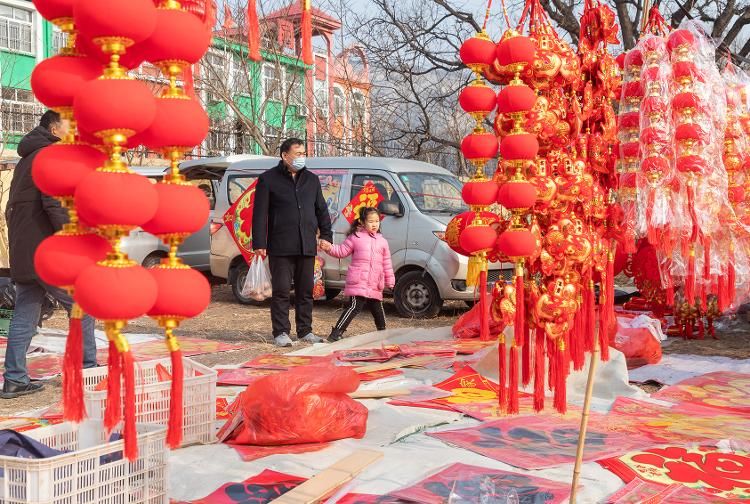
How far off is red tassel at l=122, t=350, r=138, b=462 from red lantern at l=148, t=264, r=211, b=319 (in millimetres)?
115

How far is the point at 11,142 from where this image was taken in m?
16.2

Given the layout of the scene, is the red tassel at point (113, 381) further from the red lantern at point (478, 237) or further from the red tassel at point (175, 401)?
Answer: the red lantern at point (478, 237)

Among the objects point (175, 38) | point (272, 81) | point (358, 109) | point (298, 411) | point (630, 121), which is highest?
point (272, 81)

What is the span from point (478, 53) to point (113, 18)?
1738mm

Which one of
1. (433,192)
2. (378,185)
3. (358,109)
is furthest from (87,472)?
(358,109)

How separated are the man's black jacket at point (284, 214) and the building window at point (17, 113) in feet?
36.3

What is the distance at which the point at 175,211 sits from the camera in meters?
1.88

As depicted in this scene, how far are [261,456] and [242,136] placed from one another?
13235 millimetres

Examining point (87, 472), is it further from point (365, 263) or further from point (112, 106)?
point (365, 263)

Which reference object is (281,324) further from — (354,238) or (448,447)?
(448,447)

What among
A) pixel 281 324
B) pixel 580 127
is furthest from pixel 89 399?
pixel 281 324

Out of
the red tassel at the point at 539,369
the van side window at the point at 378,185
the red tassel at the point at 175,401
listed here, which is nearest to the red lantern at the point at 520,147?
the red tassel at the point at 539,369

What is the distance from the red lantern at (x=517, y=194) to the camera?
321 centimetres

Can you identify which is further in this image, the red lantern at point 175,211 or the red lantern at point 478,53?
the red lantern at point 478,53
